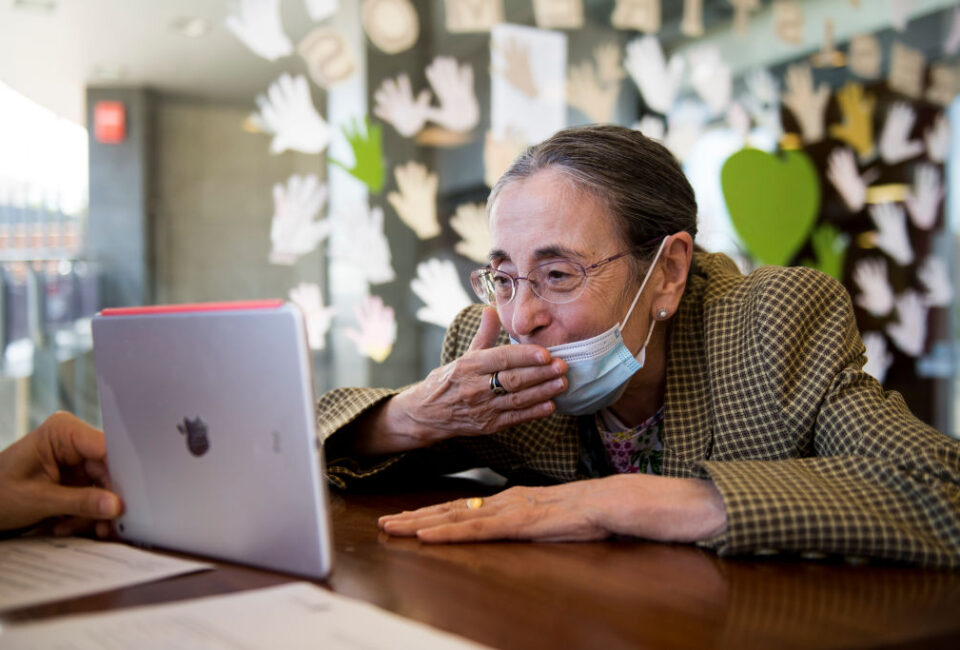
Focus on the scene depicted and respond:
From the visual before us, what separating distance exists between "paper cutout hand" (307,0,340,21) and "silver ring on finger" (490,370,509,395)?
1532 mm

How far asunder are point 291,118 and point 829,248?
2.16 meters

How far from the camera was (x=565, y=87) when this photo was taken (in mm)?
2859

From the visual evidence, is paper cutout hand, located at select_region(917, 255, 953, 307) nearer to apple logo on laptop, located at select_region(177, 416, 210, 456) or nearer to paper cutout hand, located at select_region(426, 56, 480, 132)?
paper cutout hand, located at select_region(426, 56, 480, 132)

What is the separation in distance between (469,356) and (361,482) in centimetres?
29

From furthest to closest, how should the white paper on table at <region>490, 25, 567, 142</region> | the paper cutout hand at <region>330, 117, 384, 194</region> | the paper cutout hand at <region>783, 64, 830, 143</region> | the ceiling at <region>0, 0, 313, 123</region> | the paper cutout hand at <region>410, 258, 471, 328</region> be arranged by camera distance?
the paper cutout hand at <region>783, 64, 830, 143</region>, the white paper on table at <region>490, 25, 567, 142</region>, the paper cutout hand at <region>410, 258, 471, 328</region>, the paper cutout hand at <region>330, 117, 384, 194</region>, the ceiling at <region>0, 0, 313, 123</region>

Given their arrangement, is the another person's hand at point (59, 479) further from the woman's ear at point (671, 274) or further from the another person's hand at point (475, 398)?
the woman's ear at point (671, 274)

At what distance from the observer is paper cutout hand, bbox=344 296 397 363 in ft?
8.29

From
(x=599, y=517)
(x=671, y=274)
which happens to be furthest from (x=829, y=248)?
(x=599, y=517)

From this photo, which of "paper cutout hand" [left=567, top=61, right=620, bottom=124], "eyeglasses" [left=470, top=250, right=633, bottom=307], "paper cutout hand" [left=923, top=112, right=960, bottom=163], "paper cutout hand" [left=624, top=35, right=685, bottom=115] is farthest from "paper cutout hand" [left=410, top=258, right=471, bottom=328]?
"paper cutout hand" [left=923, top=112, right=960, bottom=163]

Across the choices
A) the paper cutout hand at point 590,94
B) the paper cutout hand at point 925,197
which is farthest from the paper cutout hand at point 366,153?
the paper cutout hand at point 925,197

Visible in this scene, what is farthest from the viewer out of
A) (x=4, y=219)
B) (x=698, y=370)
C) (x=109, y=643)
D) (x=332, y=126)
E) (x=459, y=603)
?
(x=332, y=126)

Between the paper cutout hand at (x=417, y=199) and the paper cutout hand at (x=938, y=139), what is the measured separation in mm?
2351

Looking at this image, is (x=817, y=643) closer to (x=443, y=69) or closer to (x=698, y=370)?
(x=698, y=370)

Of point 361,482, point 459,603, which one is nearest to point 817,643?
point 459,603
